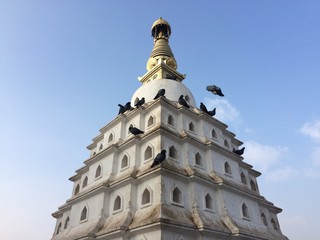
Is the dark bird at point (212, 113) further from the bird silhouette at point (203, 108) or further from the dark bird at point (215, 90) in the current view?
the dark bird at point (215, 90)

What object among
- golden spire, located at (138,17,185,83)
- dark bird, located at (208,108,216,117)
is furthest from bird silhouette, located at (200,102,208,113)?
golden spire, located at (138,17,185,83)

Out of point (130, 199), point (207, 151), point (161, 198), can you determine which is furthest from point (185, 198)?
point (207, 151)

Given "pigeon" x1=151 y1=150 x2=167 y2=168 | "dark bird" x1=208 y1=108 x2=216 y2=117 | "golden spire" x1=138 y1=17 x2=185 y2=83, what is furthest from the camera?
"golden spire" x1=138 y1=17 x2=185 y2=83

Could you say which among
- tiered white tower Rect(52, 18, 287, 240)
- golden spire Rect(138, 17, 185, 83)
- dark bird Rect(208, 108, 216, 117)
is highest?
golden spire Rect(138, 17, 185, 83)

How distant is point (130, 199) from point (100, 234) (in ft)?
7.68

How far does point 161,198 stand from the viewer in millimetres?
13375

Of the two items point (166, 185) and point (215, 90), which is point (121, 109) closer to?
point (215, 90)

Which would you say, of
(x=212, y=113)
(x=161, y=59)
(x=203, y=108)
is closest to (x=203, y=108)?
(x=203, y=108)

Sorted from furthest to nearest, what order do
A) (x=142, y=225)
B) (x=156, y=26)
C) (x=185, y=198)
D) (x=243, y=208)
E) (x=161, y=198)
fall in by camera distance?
(x=156, y=26) → (x=243, y=208) → (x=185, y=198) → (x=161, y=198) → (x=142, y=225)

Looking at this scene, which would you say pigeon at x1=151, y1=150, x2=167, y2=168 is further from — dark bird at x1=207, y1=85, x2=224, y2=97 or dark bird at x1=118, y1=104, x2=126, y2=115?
dark bird at x1=207, y1=85, x2=224, y2=97

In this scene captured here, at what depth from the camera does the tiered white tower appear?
525 inches

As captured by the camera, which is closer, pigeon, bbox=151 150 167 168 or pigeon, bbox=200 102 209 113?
pigeon, bbox=151 150 167 168

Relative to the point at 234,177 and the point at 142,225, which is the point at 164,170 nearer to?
the point at 142,225

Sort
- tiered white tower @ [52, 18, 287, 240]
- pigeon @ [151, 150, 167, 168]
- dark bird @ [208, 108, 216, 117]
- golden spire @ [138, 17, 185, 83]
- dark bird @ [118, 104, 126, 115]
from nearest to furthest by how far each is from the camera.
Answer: tiered white tower @ [52, 18, 287, 240] → pigeon @ [151, 150, 167, 168] → dark bird @ [118, 104, 126, 115] → dark bird @ [208, 108, 216, 117] → golden spire @ [138, 17, 185, 83]
